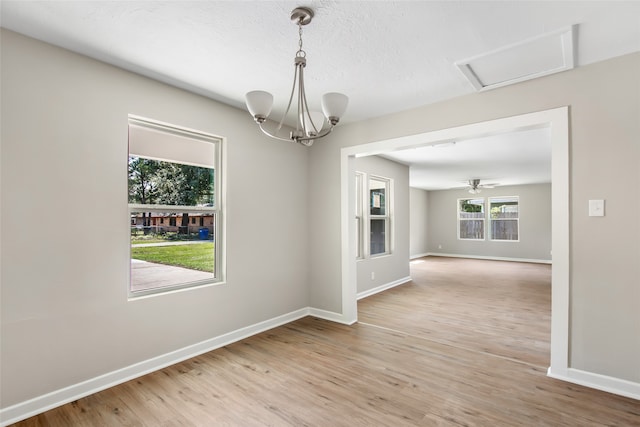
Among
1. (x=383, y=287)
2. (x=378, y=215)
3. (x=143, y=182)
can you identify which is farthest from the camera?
(x=378, y=215)

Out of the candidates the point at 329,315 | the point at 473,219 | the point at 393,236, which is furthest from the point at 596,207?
the point at 473,219

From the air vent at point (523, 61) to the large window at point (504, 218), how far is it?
8996 mm

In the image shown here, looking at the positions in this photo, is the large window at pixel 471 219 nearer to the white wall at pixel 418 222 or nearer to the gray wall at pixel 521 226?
the gray wall at pixel 521 226

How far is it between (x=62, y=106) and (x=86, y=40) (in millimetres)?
502

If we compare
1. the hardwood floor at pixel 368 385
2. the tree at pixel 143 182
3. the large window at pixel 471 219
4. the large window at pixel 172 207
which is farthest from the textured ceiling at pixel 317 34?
the large window at pixel 471 219

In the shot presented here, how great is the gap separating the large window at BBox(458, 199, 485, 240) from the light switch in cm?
904

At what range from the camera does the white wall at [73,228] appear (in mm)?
2064

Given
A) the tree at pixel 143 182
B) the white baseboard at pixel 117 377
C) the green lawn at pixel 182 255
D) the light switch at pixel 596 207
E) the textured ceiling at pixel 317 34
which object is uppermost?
the textured ceiling at pixel 317 34

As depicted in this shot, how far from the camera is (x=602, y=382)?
94.3 inches

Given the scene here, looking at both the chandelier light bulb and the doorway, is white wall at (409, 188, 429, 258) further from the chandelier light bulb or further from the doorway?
the chandelier light bulb

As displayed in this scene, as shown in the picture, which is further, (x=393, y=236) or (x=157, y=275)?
(x=393, y=236)

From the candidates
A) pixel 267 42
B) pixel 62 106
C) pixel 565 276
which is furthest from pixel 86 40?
pixel 565 276

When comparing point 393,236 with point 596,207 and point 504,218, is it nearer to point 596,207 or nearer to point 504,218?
point 596,207

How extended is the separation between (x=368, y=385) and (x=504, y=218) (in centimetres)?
998
